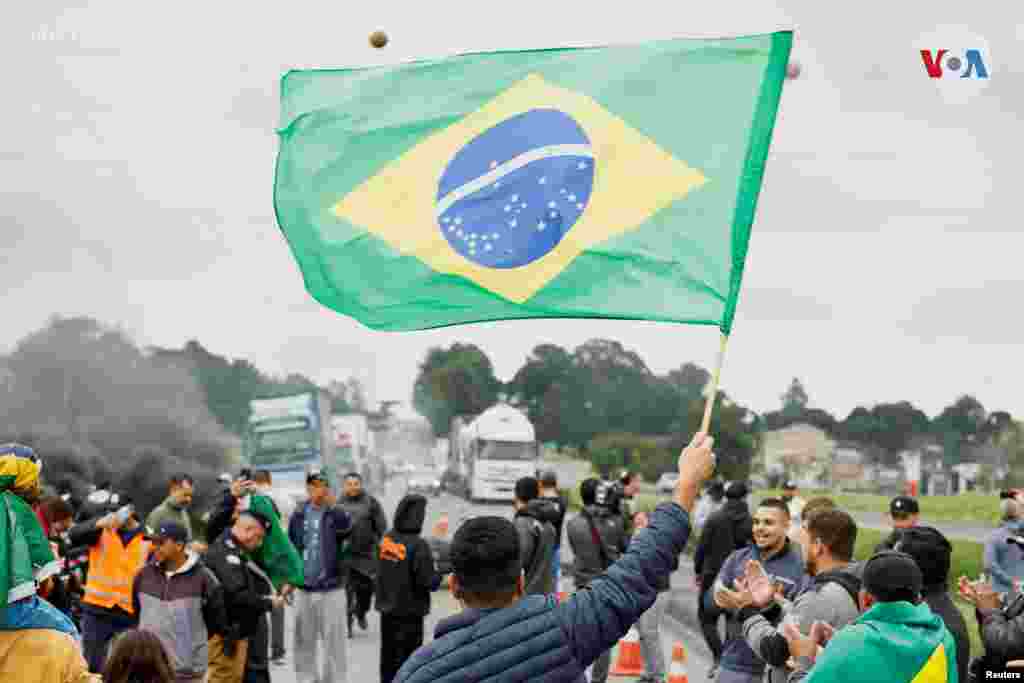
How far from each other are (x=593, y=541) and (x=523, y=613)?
8963mm

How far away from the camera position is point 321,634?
1173cm

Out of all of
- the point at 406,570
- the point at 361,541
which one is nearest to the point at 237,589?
the point at 406,570

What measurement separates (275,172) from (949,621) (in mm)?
3986

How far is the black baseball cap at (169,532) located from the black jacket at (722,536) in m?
6.56

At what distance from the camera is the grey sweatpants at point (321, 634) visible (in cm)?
1160

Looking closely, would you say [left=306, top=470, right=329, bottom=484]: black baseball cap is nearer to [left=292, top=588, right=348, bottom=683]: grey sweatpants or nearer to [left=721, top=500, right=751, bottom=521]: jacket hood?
[left=292, top=588, right=348, bottom=683]: grey sweatpants

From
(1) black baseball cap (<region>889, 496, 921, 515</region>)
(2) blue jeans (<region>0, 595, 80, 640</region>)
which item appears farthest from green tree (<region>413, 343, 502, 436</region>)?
(2) blue jeans (<region>0, 595, 80, 640</region>)

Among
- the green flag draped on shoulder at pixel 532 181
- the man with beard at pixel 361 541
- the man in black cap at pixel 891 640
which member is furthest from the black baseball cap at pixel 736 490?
the man in black cap at pixel 891 640

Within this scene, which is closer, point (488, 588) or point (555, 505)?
point (488, 588)

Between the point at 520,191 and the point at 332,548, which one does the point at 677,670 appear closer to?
the point at 332,548

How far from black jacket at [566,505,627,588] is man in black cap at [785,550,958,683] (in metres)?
7.96

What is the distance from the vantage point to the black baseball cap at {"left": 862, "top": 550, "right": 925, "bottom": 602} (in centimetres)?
438

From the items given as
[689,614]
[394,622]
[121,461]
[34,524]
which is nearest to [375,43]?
[34,524]

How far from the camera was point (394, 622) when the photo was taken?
11164 mm
